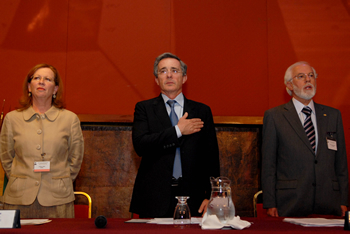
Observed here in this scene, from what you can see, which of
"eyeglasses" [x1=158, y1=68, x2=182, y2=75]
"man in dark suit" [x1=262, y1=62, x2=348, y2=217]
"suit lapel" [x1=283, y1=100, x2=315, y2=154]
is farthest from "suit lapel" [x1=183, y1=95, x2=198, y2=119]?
"suit lapel" [x1=283, y1=100, x2=315, y2=154]

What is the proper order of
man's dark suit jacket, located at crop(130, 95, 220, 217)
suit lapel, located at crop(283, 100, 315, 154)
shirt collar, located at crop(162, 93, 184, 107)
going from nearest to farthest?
1. man's dark suit jacket, located at crop(130, 95, 220, 217)
2. shirt collar, located at crop(162, 93, 184, 107)
3. suit lapel, located at crop(283, 100, 315, 154)

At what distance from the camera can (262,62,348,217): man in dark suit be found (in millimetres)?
2770

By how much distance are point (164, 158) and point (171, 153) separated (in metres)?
0.06

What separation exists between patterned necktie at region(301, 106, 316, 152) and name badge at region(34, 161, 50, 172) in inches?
84.3

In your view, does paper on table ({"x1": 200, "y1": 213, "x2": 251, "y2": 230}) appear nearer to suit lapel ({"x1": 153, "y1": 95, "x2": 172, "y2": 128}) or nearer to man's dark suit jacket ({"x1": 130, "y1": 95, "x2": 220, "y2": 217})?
man's dark suit jacket ({"x1": 130, "y1": 95, "x2": 220, "y2": 217})

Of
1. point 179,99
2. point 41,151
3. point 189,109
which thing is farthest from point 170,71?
point 41,151

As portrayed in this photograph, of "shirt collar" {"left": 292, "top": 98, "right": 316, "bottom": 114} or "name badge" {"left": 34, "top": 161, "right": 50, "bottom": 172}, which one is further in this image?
"shirt collar" {"left": 292, "top": 98, "right": 316, "bottom": 114}

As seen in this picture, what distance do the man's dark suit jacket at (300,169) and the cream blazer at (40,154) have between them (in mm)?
1603

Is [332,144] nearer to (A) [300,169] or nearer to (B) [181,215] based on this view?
(A) [300,169]

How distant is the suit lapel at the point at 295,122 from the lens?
113 inches

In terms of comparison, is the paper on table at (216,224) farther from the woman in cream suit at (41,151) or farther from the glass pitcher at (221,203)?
the woman in cream suit at (41,151)

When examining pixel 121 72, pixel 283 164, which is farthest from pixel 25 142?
pixel 283 164

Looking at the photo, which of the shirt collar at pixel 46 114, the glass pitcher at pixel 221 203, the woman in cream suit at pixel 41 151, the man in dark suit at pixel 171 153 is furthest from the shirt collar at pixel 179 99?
the glass pitcher at pixel 221 203

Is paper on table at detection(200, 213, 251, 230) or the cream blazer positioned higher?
the cream blazer
